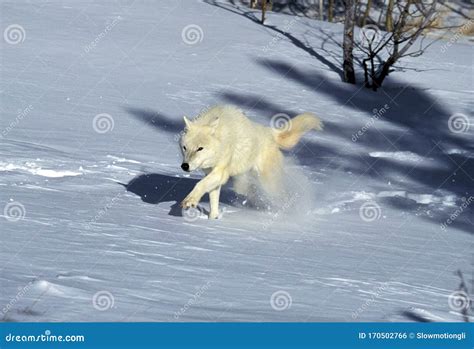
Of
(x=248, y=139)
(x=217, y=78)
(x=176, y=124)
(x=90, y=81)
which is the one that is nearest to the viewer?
(x=248, y=139)

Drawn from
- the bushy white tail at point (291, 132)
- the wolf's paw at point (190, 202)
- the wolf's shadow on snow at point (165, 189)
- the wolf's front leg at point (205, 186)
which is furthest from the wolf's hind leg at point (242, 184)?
the wolf's paw at point (190, 202)

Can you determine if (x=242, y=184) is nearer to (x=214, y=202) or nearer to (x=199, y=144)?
(x=214, y=202)

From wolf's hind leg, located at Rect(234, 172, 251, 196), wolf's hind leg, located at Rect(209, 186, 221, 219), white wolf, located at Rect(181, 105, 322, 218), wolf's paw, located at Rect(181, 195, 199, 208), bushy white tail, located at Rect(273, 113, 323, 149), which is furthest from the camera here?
bushy white tail, located at Rect(273, 113, 323, 149)

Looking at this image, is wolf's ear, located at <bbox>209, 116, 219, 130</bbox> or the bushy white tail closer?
wolf's ear, located at <bbox>209, 116, 219, 130</bbox>

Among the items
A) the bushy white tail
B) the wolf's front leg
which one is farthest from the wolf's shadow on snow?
the bushy white tail

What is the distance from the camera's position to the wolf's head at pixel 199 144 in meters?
8.33

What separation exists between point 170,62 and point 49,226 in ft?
39.7

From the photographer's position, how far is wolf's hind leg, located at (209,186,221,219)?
347 inches

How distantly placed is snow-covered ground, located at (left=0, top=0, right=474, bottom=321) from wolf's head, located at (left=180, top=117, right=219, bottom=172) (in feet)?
1.91

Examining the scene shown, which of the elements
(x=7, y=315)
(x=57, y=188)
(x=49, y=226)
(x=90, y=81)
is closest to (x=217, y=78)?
(x=90, y=81)

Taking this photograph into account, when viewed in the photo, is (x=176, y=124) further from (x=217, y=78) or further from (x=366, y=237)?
(x=366, y=237)

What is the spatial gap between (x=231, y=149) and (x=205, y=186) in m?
0.52

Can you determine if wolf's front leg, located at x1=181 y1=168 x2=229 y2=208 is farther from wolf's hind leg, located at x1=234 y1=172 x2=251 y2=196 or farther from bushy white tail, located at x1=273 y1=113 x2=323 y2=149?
bushy white tail, located at x1=273 y1=113 x2=323 y2=149
